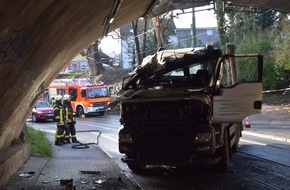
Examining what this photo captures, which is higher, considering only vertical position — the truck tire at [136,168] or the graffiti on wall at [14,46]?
the graffiti on wall at [14,46]

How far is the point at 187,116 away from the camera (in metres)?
9.52

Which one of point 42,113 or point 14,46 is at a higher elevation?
point 14,46

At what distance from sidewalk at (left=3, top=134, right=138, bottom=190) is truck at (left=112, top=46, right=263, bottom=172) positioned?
2.25 ft

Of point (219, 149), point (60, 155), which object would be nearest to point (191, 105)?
point (219, 149)

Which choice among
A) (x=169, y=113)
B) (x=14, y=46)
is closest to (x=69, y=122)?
(x=169, y=113)

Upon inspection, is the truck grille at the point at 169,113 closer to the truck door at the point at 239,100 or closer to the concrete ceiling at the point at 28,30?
the truck door at the point at 239,100

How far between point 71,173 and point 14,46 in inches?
216

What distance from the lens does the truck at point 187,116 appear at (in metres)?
9.31

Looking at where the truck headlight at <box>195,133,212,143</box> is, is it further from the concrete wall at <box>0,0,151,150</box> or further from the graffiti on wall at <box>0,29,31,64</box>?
the graffiti on wall at <box>0,29,31,64</box>

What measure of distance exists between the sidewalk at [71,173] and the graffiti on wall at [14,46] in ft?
9.67

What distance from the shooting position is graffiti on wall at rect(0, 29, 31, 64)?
17.9ft

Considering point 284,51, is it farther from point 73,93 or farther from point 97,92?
point 73,93

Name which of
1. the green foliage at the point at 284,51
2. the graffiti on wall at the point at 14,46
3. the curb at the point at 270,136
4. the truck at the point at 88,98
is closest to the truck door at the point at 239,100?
the graffiti on wall at the point at 14,46

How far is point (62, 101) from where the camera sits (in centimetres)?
1789
